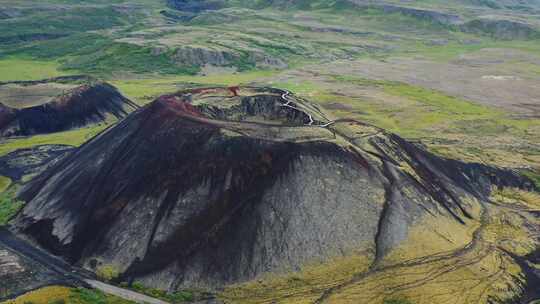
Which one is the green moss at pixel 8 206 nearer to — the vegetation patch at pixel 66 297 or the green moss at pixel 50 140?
the vegetation patch at pixel 66 297

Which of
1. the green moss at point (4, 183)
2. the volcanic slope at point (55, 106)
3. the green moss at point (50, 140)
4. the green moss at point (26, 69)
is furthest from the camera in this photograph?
the green moss at point (26, 69)

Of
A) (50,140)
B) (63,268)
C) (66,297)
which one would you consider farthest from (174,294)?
(50,140)

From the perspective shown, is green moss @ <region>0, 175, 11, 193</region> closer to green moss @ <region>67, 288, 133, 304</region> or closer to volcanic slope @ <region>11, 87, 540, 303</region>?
volcanic slope @ <region>11, 87, 540, 303</region>

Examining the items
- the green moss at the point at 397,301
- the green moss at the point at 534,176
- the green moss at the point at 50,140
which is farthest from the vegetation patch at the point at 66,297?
the green moss at the point at 534,176

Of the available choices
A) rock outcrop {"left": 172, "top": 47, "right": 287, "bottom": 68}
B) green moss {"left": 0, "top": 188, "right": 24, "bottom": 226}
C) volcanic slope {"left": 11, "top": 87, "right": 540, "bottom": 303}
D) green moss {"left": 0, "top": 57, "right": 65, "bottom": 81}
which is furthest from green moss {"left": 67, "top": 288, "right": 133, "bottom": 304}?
rock outcrop {"left": 172, "top": 47, "right": 287, "bottom": 68}

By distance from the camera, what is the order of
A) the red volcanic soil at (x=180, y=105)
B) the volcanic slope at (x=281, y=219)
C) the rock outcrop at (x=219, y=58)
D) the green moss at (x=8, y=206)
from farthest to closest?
the rock outcrop at (x=219, y=58) < the red volcanic soil at (x=180, y=105) < the green moss at (x=8, y=206) < the volcanic slope at (x=281, y=219)

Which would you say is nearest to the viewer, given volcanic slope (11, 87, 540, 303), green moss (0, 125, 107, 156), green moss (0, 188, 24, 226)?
volcanic slope (11, 87, 540, 303)

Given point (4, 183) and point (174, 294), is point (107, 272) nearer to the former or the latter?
point (174, 294)
